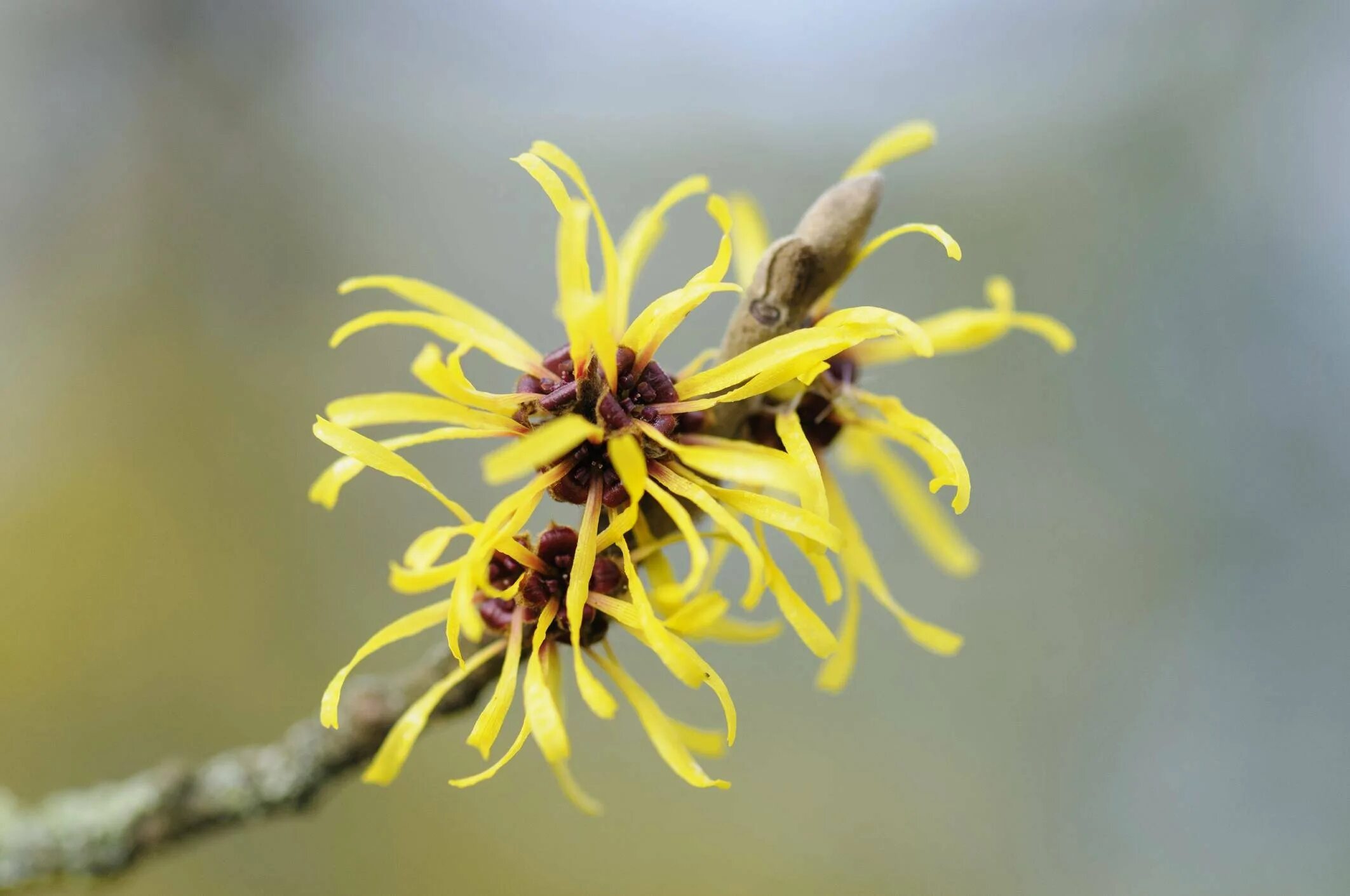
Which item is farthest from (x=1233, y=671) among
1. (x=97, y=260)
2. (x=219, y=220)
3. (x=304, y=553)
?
(x=97, y=260)

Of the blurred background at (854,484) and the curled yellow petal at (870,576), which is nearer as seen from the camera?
the curled yellow petal at (870,576)

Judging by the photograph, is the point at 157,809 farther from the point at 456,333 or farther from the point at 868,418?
the point at 868,418

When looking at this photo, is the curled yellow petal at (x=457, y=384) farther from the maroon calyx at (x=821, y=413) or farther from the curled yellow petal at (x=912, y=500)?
the curled yellow petal at (x=912, y=500)

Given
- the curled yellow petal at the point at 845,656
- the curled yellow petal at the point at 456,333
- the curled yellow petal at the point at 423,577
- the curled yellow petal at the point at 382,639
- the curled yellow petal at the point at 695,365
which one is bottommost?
the curled yellow petal at the point at 845,656

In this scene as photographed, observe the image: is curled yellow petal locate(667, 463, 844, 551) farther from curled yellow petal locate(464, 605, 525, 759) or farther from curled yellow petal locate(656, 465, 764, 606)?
curled yellow petal locate(464, 605, 525, 759)

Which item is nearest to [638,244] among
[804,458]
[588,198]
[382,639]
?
[588,198]

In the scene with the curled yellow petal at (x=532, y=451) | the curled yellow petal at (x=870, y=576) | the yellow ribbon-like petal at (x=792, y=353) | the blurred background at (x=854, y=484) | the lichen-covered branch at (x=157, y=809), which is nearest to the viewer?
the curled yellow petal at (x=532, y=451)

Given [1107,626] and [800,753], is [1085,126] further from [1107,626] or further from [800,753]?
[800,753]

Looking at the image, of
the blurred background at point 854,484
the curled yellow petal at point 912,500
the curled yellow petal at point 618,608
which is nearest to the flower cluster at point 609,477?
the curled yellow petal at point 618,608
